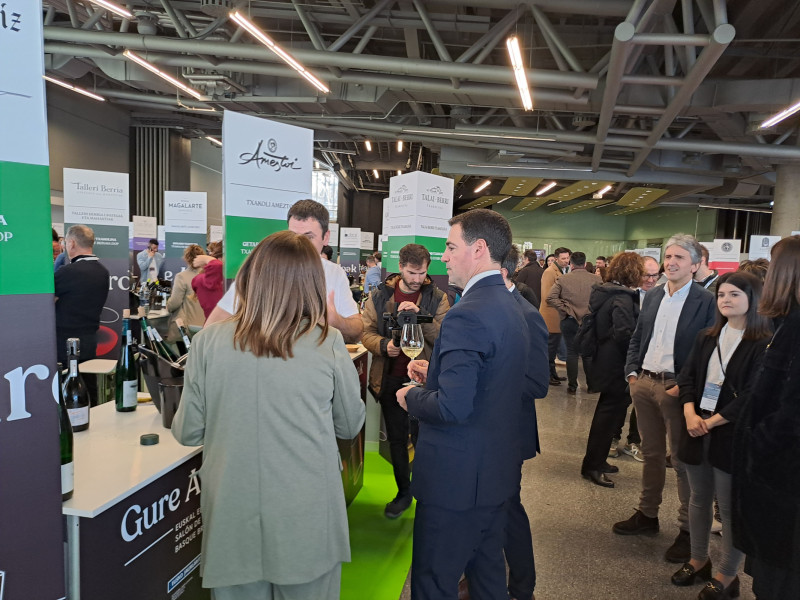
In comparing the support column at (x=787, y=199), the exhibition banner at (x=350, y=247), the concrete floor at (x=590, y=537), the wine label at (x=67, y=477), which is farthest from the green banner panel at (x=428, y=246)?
the support column at (x=787, y=199)

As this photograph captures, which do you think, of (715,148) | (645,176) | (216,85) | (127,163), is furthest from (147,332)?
(645,176)

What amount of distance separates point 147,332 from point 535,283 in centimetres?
691

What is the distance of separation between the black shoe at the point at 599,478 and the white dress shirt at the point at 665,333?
1194 millimetres

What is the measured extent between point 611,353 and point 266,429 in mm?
3170

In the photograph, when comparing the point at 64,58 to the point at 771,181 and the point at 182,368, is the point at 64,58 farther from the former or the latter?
the point at 771,181

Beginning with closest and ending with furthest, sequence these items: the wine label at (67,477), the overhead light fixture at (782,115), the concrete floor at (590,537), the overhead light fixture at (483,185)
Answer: the wine label at (67,477), the concrete floor at (590,537), the overhead light fixture at (782,115), the overhead light fixture at (483,185)

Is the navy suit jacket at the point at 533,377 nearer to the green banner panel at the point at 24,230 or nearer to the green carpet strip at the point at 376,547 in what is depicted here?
the green carpet strip at the point at 376,547

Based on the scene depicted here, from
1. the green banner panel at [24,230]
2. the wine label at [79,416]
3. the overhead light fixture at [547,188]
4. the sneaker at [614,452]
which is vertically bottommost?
the sneaker at [614,452]

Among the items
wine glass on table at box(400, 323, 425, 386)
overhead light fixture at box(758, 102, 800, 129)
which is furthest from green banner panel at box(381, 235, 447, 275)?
overhead light fixture at box(758, 102, 800, 129)

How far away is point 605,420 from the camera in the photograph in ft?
12.6

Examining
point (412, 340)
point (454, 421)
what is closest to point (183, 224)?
point (412, 340)

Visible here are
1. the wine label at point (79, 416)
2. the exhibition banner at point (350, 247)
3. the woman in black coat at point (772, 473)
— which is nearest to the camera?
the woman in black coat at point (772, 473)

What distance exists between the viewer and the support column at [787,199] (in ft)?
36.0

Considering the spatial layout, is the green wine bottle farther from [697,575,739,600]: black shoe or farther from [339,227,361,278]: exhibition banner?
[339,227,361,278]: exhibition banner
